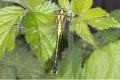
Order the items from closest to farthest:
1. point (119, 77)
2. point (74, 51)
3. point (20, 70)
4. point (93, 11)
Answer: point (93, 11)
point (119, 77)
point (74, 51)
point (20, 70)

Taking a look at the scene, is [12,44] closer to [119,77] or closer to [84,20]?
[84,20]

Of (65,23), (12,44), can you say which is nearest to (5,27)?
(12,44)

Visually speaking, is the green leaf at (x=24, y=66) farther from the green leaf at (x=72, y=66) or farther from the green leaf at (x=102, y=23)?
the green leaf at (x=102, y=23)

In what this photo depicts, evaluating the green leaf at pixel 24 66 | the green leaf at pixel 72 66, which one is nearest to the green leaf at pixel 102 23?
the green leaf at pixel 72 66

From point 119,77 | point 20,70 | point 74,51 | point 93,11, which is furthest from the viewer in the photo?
point 20,70

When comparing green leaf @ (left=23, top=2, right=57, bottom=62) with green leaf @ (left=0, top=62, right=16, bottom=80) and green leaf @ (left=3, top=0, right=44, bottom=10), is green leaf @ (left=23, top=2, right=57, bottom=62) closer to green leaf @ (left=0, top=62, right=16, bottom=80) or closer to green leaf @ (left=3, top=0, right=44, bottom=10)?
green leaf @ (left=3, top=0, right=44, bottom=10)
